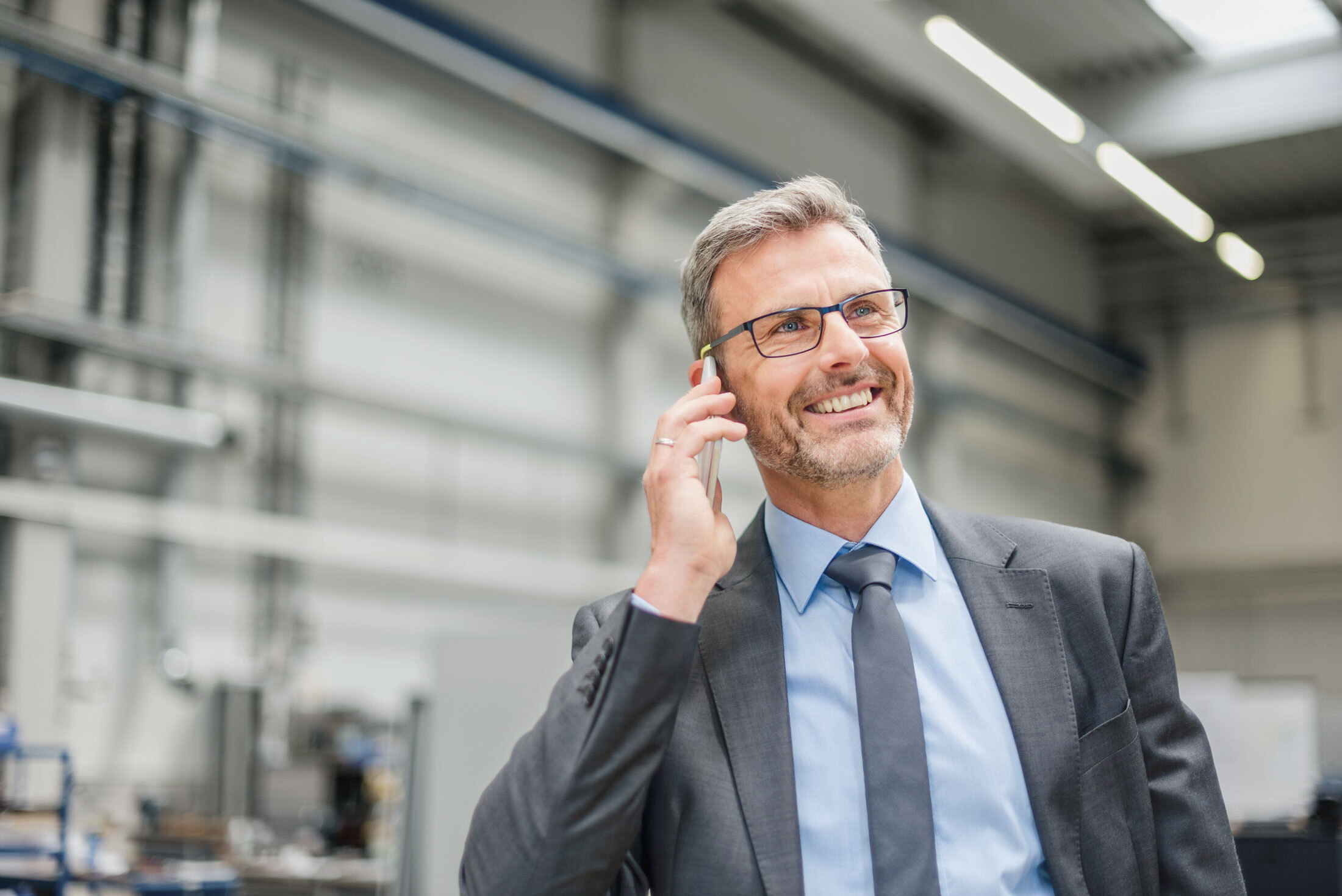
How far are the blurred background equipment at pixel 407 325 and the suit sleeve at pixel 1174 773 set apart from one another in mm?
2024

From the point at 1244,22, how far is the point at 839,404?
876 centimetres

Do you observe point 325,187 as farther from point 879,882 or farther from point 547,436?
point 879,882

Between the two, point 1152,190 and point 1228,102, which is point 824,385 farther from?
point 1228,102

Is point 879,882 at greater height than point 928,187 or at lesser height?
lesser

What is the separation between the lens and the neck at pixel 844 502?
1451 mm

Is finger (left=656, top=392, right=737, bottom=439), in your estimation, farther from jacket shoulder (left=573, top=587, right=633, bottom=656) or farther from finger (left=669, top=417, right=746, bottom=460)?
jacket shoulder (left=573, top=587, right=633, bottom=656)

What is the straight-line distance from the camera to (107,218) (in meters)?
6.22

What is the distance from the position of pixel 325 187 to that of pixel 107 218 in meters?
1.32

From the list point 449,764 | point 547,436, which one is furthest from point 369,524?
point 449,764

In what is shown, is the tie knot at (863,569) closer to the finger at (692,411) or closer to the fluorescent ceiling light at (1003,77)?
the finger at (692,411)

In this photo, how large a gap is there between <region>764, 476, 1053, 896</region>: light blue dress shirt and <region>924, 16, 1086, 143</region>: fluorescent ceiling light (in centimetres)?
571

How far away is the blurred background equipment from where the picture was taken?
5.64 metres

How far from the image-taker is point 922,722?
1284 millimetres

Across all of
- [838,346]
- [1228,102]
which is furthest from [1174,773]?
[1228,102]
